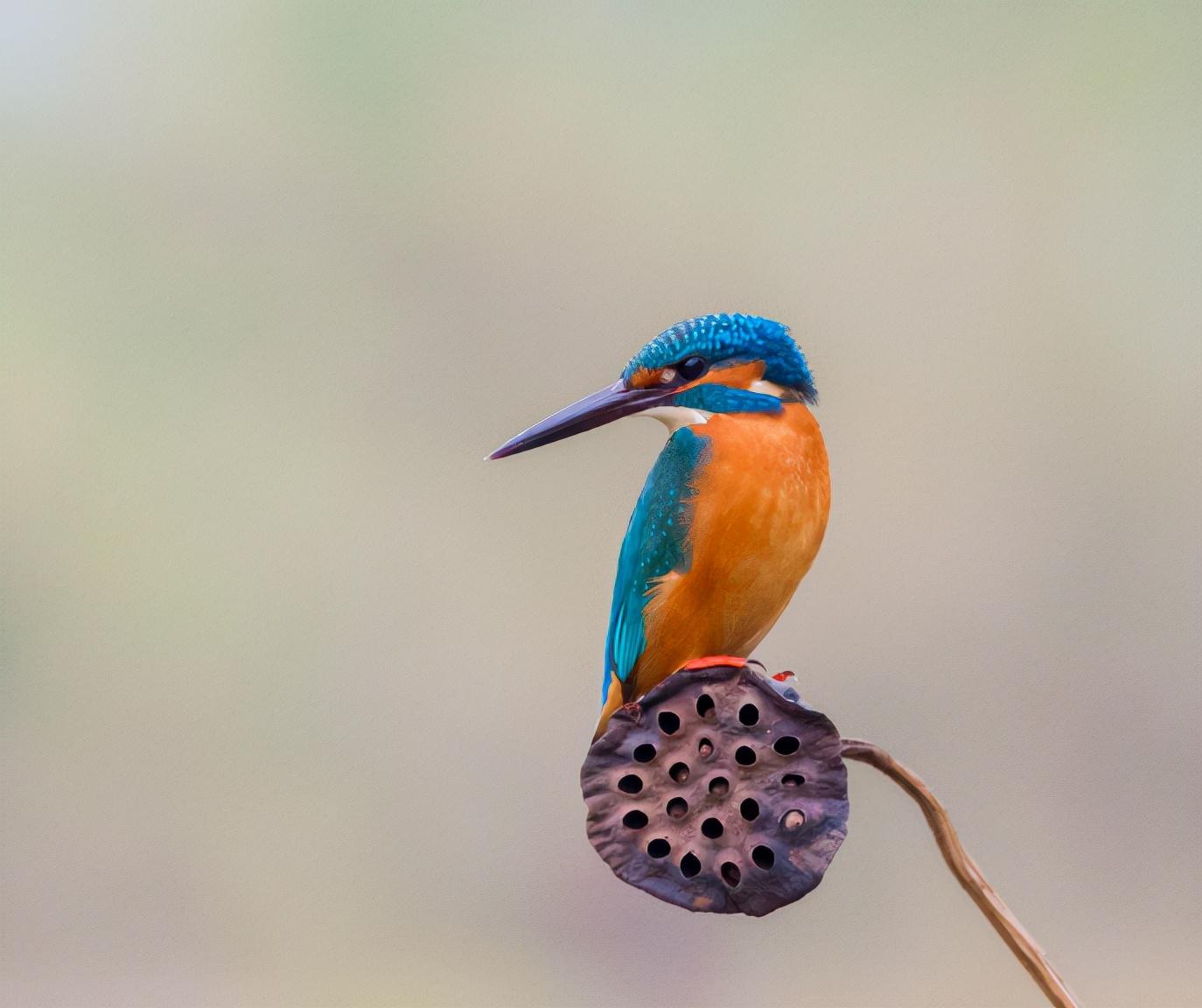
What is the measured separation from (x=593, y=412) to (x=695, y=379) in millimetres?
87

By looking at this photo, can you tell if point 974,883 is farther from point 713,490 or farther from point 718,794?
point 713,490

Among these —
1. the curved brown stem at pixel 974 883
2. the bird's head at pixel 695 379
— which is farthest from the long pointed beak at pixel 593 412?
the curved brown stem at pixel 974 883

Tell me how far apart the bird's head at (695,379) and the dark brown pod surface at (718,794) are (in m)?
0.22

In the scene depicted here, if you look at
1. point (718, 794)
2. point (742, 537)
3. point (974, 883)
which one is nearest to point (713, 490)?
point (742, 537)

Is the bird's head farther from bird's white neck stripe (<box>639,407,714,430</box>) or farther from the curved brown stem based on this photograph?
the curved brown stem

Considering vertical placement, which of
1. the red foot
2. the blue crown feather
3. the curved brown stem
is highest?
the blue crown feather

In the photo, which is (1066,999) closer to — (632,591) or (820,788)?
(820,788)

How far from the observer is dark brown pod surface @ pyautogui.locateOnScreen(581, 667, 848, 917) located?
79 cm

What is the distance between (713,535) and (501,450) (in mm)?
188

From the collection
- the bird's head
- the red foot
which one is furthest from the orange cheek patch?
the red foot

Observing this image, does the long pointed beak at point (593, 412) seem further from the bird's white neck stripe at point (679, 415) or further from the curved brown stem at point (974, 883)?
the curved brown stem at point (974, 883)

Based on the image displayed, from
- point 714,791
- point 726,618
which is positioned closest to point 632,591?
point 726,618

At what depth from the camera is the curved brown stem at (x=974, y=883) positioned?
79 cm

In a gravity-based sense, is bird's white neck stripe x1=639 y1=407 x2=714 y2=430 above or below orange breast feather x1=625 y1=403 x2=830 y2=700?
above
